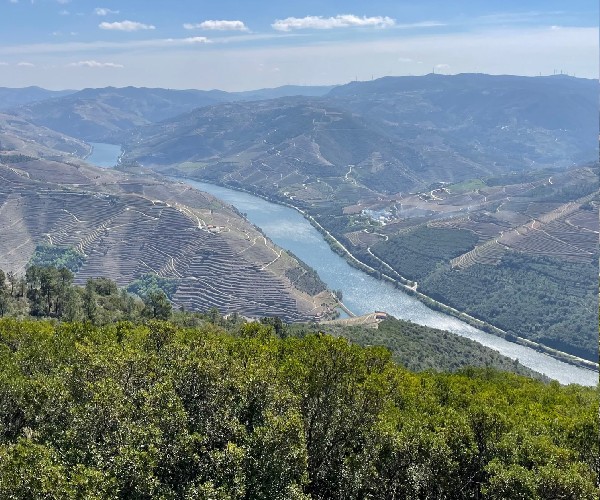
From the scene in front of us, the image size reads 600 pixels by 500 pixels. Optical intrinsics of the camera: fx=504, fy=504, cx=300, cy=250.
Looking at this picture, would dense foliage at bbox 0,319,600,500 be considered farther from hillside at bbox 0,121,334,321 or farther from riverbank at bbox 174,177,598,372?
hillside at bbox 0,121,334,321

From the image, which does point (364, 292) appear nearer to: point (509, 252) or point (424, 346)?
point (509, 252)

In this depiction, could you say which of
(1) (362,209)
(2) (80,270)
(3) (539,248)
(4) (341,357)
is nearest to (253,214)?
(1) (362,209)

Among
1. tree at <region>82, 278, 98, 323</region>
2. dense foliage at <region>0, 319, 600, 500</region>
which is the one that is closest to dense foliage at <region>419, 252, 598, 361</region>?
tree at <region>82, 278, 98, 323</region>

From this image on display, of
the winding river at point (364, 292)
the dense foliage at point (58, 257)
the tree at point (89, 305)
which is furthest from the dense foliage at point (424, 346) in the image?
the dense foliage at point (58, 257)

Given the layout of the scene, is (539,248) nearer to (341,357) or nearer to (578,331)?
(578,331)

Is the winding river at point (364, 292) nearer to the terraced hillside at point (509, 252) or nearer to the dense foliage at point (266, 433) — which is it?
the terraced hillside at point (509, 252)

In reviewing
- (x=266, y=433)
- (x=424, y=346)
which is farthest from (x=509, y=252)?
(x=266, y=433)
